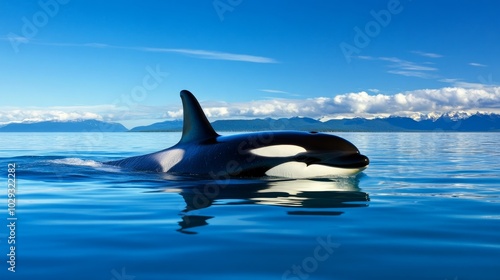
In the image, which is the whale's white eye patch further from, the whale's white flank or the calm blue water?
the calm blue water

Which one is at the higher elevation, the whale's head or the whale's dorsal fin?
the whale's dorsal fin

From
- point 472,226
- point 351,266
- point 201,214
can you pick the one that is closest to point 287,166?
point 201,214

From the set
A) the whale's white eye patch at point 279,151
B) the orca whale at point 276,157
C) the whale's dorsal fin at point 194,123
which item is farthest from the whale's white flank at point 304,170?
the whale's dorsal fin at point 194,123

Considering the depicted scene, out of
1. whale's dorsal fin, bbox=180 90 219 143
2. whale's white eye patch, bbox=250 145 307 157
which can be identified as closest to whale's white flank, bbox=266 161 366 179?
whale's white eye patch, bbox=250 145 307 157

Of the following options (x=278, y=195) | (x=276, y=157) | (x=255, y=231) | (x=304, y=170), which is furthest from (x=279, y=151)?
(x=255, y=231)

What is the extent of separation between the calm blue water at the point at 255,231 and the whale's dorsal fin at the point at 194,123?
7.66 ft

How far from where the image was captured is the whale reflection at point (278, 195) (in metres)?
8.48

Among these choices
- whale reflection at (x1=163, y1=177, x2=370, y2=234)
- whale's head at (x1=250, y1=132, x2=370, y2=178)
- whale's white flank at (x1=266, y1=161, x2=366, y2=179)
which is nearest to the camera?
whale reflection at (x1=163, y1=177, x2=370, y2=234)

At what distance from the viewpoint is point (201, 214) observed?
8.31 m

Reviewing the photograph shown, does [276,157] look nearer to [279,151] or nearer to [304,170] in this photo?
[279,151]

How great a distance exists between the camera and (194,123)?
49.7 ft

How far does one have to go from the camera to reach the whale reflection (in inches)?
334

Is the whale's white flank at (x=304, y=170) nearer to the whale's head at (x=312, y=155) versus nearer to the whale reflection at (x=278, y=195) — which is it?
the whale's head at (x=312, y=155)

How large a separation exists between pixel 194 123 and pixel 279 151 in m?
2.95
